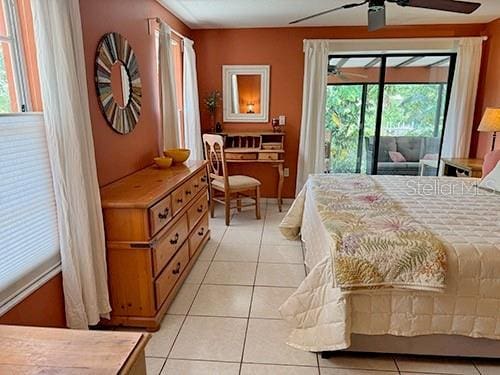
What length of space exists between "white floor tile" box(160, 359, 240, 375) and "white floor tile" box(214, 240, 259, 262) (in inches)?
51.2

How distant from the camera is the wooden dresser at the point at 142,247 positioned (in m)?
2.06

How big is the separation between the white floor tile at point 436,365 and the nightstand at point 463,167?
2433 millimetres

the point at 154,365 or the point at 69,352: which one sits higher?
A: the point at 69,352

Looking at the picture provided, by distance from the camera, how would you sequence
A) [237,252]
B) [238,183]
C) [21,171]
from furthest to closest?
[238,183]
[237,252]
[21,171]

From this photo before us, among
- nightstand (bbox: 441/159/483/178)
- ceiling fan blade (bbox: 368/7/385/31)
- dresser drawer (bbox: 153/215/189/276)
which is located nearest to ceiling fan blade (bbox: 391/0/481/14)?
ceiling fan blade (bbox: 368/7/385/31)

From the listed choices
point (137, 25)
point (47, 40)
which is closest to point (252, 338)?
point (47, 40)

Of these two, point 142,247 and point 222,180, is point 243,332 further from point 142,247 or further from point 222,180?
point 222,180

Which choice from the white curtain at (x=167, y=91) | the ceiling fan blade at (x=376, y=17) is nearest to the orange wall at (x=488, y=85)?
the ceiling fan blade at (x=376, y=17)

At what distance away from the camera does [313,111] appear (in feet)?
15.0

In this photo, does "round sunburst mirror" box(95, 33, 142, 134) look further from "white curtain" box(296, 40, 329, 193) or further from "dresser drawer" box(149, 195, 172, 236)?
"white curtain" box(296, 40, 329, 193)

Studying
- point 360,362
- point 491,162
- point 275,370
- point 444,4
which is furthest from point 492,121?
point 275,370

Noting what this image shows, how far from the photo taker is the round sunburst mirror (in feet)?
7.93

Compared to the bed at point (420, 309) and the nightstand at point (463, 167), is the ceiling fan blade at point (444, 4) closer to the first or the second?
Answer: the bed at point (420, 309)

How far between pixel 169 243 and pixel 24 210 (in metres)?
0.94
